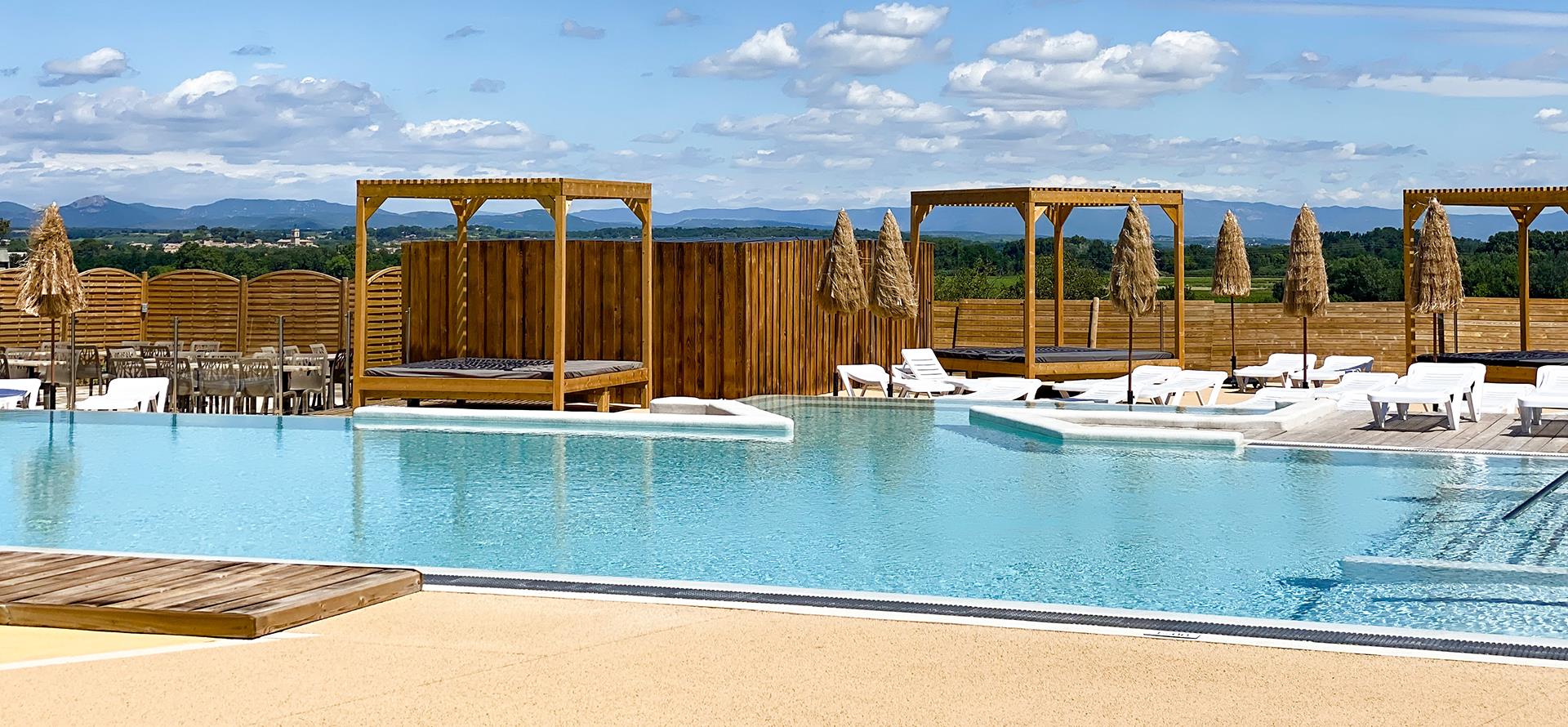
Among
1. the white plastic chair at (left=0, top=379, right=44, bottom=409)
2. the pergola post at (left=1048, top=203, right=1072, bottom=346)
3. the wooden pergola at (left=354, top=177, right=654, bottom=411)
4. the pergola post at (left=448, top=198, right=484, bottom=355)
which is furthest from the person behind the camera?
the pergola post at (left=1048, top=203, right=1072, bottom=346)

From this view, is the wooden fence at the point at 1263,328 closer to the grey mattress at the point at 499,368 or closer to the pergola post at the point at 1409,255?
the pergola post at the point at 1409,255

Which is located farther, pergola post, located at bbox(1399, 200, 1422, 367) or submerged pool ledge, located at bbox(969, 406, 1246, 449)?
pergola post, located at bbox(1399, 200, 1422, 367)

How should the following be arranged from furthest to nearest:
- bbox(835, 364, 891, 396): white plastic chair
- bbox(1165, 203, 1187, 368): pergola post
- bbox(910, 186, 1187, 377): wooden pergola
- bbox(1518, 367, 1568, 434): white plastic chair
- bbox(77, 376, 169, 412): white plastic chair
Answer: bbox(1165, 203, 1187, 368): pergola post
bbox(910, 186, 1187, 377): wooden pergola
bbox(835, 364, 891, 396): white plastic chair
bbox(77, 376, 169, 412): white plastic chair
bbox(1518, 367, 1568, 434): white plastic chair

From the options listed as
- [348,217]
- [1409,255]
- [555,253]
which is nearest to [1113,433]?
[555,253]

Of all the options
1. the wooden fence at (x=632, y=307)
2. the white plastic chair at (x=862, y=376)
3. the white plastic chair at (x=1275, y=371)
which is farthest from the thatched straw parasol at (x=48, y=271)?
the white plastic chair at (x=1275, y=371)

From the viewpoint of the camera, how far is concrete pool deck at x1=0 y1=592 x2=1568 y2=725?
4.67 m

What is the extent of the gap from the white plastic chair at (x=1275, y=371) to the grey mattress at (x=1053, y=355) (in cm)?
93

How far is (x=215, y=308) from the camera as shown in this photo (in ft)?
72.0

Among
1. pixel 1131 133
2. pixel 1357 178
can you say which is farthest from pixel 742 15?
pixel 1357 178

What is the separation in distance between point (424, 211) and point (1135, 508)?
1220 centimetres

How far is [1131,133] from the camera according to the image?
4588 cm

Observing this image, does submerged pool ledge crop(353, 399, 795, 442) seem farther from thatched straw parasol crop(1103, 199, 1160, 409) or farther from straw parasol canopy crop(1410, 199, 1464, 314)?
straw parasol canopy crop(1410, 199, 1464, 314)

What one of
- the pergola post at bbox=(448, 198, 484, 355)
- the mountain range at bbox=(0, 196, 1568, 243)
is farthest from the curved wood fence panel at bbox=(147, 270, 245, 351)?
the mountain range at bbox=(0, 196, 1568, 243)

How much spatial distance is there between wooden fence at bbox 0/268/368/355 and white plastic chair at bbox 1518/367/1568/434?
13839 mm
